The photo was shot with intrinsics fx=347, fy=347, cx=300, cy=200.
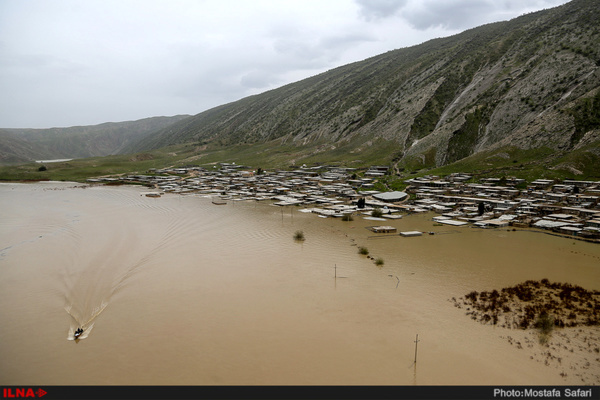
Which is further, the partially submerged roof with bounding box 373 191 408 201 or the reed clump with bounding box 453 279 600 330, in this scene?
the partially submerged roof with bounding box 373 191 408 201

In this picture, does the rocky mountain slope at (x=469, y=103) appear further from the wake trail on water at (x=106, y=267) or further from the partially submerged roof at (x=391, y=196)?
the wake trail on water at (x=106, y=267)

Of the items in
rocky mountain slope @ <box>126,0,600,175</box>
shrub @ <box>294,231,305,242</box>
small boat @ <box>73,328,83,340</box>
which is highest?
rocky mountain slope @ <box>126,0,600,175</box>

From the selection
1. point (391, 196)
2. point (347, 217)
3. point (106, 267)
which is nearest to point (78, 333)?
point (106, 267)

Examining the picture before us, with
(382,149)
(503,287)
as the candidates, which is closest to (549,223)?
(503,287)

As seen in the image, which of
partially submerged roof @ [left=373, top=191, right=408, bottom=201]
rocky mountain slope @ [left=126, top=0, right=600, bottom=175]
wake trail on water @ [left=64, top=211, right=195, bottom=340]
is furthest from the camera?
rocky mountain slope @ [left=126, top=0, right=600, bottom=175]

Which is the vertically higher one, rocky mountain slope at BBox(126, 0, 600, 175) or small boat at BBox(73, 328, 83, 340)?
rocky mountain slope at BBox(126, 0, 600, 175)

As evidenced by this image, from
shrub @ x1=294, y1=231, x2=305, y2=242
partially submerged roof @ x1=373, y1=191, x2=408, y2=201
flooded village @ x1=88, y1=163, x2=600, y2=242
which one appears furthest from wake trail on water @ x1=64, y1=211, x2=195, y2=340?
partially submerged roof @ x1=373, y1=191, x2=408, y2=201
